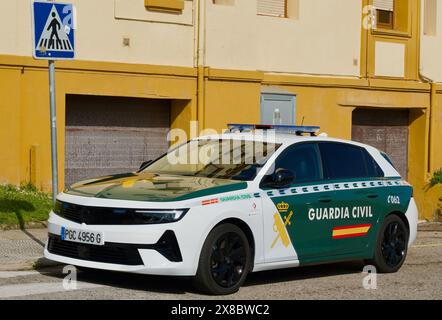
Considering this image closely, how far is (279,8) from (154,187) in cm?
1059

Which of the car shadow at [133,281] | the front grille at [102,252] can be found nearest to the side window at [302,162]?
the car shadow at [133,281]

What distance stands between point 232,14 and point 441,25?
621 centimetres

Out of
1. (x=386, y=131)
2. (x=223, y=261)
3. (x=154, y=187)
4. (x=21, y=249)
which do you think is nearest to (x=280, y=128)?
(x=154, y=187)

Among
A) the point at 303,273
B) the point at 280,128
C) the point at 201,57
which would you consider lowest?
the point at 303,273

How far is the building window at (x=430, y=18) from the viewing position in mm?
22391

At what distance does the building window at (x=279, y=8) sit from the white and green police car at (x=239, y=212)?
26.1 feet

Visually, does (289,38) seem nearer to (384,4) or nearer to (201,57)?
(201,57)

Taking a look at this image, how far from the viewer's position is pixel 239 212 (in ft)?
31.9

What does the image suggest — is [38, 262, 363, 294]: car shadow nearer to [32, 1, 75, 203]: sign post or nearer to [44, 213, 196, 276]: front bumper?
[44, 213, 196, 276]: front bumper

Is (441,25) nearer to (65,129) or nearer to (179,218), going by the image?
(65,129)

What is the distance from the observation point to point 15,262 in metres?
11.2

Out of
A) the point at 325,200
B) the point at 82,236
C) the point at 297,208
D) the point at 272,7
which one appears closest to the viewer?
the point at 82,236
